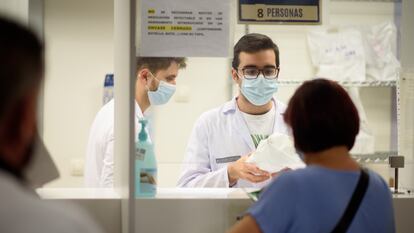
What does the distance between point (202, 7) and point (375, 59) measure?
2.30 metres

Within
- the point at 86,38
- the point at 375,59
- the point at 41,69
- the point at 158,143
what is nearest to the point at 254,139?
the point at 158,143

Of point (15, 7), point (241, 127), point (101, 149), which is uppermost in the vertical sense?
point (15, 7)

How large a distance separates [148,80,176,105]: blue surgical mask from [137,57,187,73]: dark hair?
0.07 m

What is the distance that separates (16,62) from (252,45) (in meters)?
1.65

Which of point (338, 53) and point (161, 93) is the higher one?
point (338, 53)

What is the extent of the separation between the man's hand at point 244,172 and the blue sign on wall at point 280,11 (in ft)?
1.76

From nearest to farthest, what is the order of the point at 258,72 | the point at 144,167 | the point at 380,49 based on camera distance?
the point at 144,167 → the point at 258,72 → the point at 380,49

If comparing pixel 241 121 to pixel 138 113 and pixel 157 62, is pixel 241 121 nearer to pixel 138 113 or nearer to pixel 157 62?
pixel 157 62

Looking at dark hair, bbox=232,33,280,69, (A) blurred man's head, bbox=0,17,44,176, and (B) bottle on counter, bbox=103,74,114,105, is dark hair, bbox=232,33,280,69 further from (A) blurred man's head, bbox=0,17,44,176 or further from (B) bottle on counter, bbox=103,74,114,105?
(B) bottle on counter, bbox=103,74,114,105

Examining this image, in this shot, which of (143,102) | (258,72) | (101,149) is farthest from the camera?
(101,149)

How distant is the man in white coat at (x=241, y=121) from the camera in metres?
2.20

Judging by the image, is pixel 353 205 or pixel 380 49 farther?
pixel 380 49

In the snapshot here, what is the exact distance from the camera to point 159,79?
2.08 metres

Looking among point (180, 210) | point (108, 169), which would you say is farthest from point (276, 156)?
point (108, 169)
